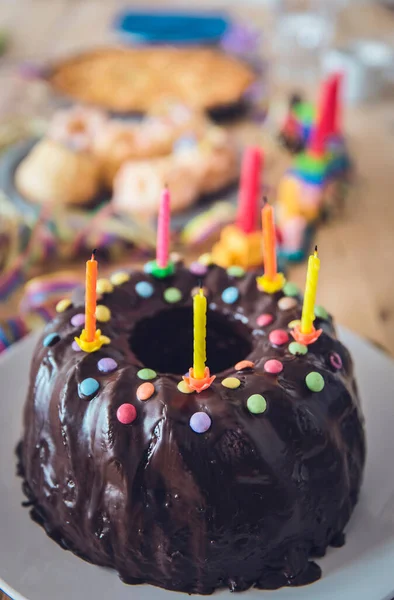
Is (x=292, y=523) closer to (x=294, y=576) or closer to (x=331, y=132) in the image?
(x=294, y=576)

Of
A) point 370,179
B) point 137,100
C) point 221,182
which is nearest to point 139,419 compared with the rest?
point 221,182

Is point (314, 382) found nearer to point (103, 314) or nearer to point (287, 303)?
point (287, 303)

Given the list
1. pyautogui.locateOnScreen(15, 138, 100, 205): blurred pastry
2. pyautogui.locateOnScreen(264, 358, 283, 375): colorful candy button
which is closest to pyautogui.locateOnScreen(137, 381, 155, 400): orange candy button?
pyautogui.locateOnScreen(264, 358, 283, 375): colorful candy button

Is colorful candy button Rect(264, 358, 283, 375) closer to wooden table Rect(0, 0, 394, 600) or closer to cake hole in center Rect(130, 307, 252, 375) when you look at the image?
cake hole in center Rect(130, 307, 252, 375)

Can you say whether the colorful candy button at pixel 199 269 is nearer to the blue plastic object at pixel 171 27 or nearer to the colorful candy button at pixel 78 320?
the colorful candy button at pixel 78 320

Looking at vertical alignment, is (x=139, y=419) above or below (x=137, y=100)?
above

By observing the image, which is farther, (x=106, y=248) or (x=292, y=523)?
(x=106, y=248)

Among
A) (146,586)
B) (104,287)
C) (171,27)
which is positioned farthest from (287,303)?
(171,27)

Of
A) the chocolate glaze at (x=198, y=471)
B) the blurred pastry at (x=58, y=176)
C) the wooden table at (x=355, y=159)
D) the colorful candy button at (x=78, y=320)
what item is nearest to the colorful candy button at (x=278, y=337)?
the chocolate glaze at (x=198, y=471)
